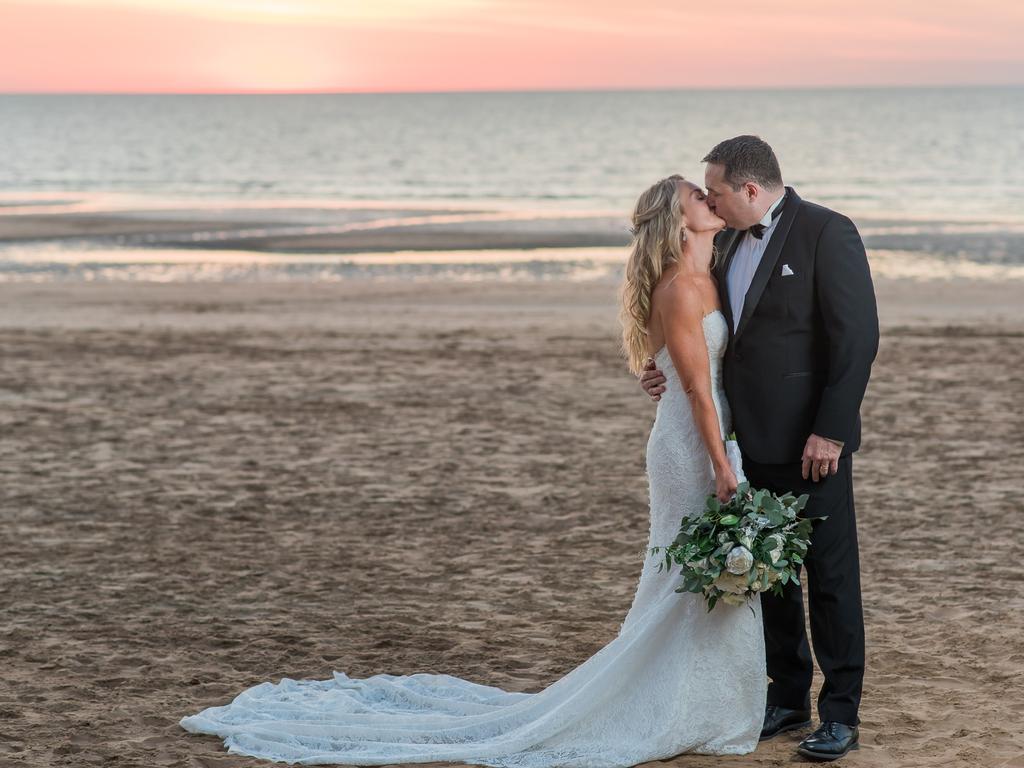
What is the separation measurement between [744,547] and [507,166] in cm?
6116

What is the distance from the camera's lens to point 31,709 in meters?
5.02

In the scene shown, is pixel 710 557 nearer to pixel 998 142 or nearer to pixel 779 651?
pixel 779 651

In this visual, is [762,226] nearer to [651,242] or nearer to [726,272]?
[726,272]

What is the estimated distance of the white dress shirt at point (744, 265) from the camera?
4.43 m

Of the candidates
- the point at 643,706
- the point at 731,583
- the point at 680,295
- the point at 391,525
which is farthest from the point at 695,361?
the point at 391,525

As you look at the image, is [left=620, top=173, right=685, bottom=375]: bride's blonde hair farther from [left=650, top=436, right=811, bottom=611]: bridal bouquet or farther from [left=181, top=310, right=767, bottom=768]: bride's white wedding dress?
[left=650, top=436, right=811, bottom=611]: bridal bouquet

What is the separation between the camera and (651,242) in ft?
14.5

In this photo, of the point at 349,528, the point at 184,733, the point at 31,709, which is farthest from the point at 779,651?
the point at 349,528

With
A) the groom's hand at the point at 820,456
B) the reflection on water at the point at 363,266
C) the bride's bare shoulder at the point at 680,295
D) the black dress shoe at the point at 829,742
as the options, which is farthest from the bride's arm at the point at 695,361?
the reflection on water at the point at 363,266

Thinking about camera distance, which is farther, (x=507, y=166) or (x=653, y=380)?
(x=507, y=166)

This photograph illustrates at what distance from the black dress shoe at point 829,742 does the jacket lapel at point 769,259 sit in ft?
4.78

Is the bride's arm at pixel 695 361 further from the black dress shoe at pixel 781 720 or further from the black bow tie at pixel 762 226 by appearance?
the black dress shoe at pixel 781 720

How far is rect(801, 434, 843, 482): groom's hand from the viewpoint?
4.36 meters

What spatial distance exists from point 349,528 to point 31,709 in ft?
9.50
